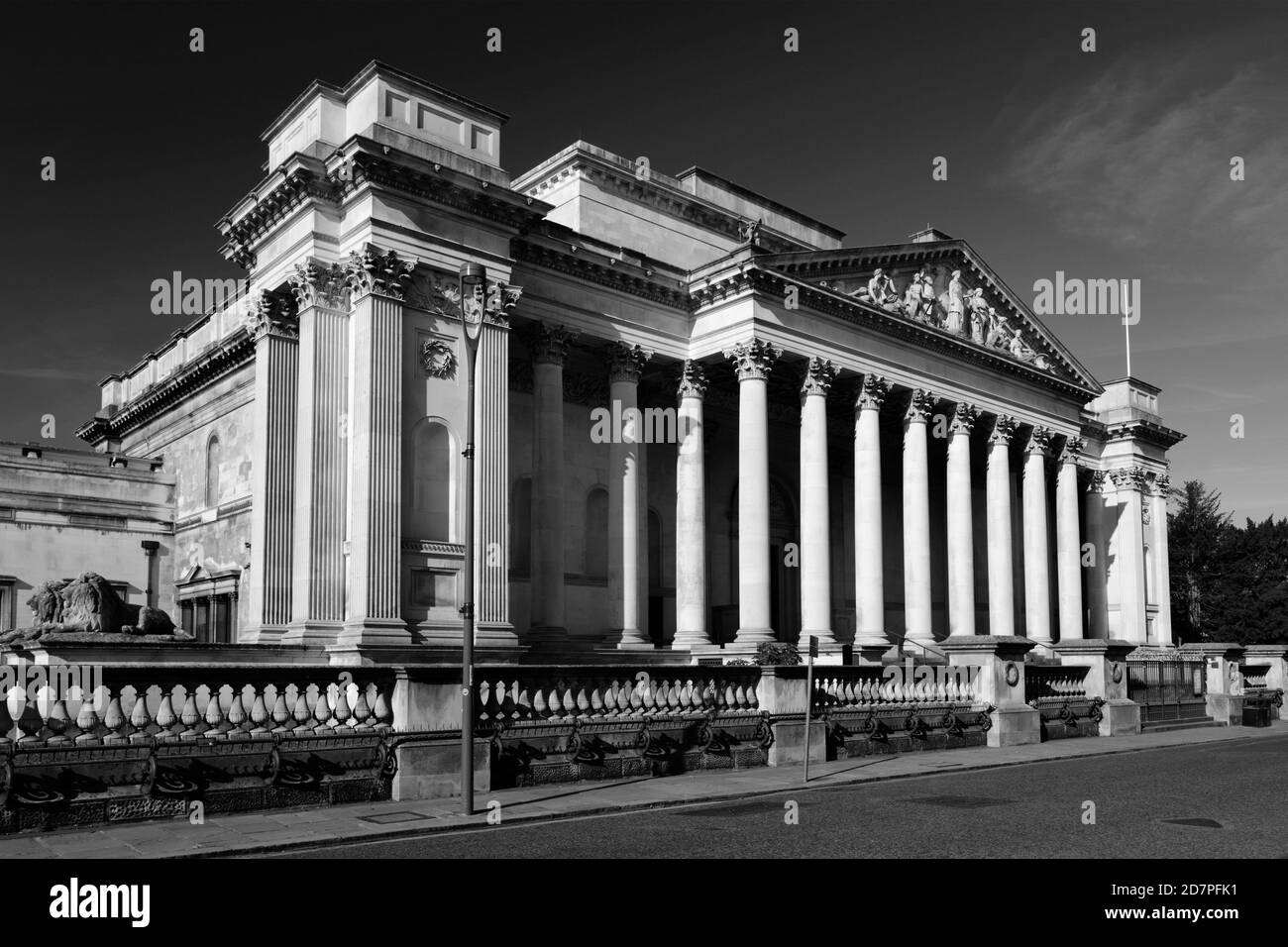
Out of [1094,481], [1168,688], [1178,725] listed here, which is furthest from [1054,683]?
[1094,481]

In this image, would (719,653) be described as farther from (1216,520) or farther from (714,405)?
(1216,520)

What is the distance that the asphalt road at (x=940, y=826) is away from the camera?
13.6 m

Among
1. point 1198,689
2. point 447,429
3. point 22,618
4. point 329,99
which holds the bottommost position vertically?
point 1198,689

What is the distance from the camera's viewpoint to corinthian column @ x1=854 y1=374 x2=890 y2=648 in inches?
1522

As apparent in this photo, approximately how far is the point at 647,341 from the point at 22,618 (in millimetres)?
22521

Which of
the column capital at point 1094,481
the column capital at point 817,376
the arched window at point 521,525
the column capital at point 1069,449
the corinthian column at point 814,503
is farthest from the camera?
the column capital at point 1094,481

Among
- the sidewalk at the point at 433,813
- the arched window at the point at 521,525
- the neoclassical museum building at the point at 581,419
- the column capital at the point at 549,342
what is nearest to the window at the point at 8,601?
Answer: the neoclassical museum building at the point at 581,419

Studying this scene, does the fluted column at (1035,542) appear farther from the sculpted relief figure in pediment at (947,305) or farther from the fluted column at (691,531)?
the fluted column at (691,531)

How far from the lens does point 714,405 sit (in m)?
44.5

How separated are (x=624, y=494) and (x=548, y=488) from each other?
299cm

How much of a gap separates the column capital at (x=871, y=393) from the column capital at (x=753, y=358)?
473 centimetres

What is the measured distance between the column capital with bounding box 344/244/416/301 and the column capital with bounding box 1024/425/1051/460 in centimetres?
2882

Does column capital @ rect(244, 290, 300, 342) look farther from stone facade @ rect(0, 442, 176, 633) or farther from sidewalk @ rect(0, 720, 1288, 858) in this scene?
stone facade @ rect(0, 442, 176, 633)
